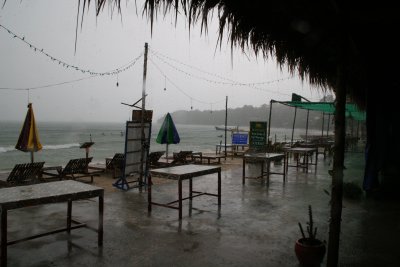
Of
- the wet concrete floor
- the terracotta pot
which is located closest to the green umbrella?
the wet concrete floor

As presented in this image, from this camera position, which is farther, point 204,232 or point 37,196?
point 204,232

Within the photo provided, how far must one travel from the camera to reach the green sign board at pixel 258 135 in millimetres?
13320

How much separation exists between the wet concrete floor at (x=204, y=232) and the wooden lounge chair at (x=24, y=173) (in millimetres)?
2640

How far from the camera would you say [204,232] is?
5539 millimetres

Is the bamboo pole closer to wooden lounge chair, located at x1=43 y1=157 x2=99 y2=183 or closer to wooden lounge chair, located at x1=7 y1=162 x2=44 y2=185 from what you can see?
wooden lounge chair, located at x1=7 y1=162 x2=44 y2=185

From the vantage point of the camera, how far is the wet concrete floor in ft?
14.5

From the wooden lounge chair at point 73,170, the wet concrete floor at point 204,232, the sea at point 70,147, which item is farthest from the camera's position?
the sea at point 70,147

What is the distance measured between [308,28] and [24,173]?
28.7ft

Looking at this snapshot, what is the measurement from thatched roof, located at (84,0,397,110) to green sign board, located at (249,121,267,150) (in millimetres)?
6665

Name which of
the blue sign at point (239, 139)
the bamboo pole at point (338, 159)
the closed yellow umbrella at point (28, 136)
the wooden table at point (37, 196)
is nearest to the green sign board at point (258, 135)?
the closed yellow umbrella at point (28, 136)

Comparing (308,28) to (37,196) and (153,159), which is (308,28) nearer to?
(37,196)

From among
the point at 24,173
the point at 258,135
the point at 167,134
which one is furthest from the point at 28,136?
the point at 258,135

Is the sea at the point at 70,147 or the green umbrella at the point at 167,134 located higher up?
the green umbrella at the point at 167,134

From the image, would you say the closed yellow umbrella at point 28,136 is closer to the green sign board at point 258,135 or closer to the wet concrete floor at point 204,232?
the wet concrete floor at point 204,232
